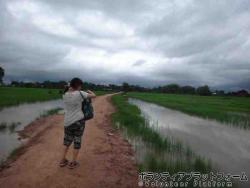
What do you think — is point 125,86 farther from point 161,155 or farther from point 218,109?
point 161,155

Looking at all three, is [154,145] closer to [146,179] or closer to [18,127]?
[146,179]

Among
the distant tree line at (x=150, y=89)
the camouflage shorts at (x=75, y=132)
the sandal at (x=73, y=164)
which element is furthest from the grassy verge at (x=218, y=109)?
A: the distant tree line at (x=150, y=89)

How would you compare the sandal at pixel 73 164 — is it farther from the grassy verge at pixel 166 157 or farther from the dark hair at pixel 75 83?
the dark hair at pixel 75 83

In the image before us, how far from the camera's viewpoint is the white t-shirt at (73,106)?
5730 mm

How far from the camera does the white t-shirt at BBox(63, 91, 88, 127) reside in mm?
5730

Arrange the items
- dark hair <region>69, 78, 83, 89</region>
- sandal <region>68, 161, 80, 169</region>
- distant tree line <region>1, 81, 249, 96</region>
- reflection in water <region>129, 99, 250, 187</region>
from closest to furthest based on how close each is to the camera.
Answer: dark hair <region>69, 78, 83, 89</region> < sandal <region>68, 161, 80, 169</region> < reflection in water <region>129, 99, 250, 187</region> < distant tree line <region>1, 81, 249, 96</region>

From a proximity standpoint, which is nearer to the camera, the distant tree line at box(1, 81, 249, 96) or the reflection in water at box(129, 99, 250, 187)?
the reflection in water at box(129, 99, 250, 187)

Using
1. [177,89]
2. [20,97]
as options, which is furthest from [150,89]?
[20,97]

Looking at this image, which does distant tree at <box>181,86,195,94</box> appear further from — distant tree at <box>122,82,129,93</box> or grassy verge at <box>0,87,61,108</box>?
grassy verge at <box>0,87,61,108</box>

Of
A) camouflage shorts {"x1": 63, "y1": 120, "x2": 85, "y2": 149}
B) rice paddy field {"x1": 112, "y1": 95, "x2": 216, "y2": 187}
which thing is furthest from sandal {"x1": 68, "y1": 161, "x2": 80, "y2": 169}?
rice paddy field {"x1": 112, "y1": 95, "x2": 216, "y2": 187}

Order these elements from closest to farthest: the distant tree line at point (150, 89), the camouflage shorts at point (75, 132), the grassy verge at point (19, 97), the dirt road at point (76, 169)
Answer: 1. the dirt road at point (76, 169)
2. the camouflage shorts at point (75, 132)
3. the grassy verge at point (19, 97)
4. the distant tree line at point (150, 89)

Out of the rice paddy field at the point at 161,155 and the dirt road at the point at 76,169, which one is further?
the rice paddy field at the point at 161,155

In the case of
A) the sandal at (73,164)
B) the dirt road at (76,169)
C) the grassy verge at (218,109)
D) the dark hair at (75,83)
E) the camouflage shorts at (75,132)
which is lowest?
the grassy verge at (218,109)

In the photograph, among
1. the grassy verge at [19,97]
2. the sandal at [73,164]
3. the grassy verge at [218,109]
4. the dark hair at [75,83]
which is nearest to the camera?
the dark hair at [75,83]
